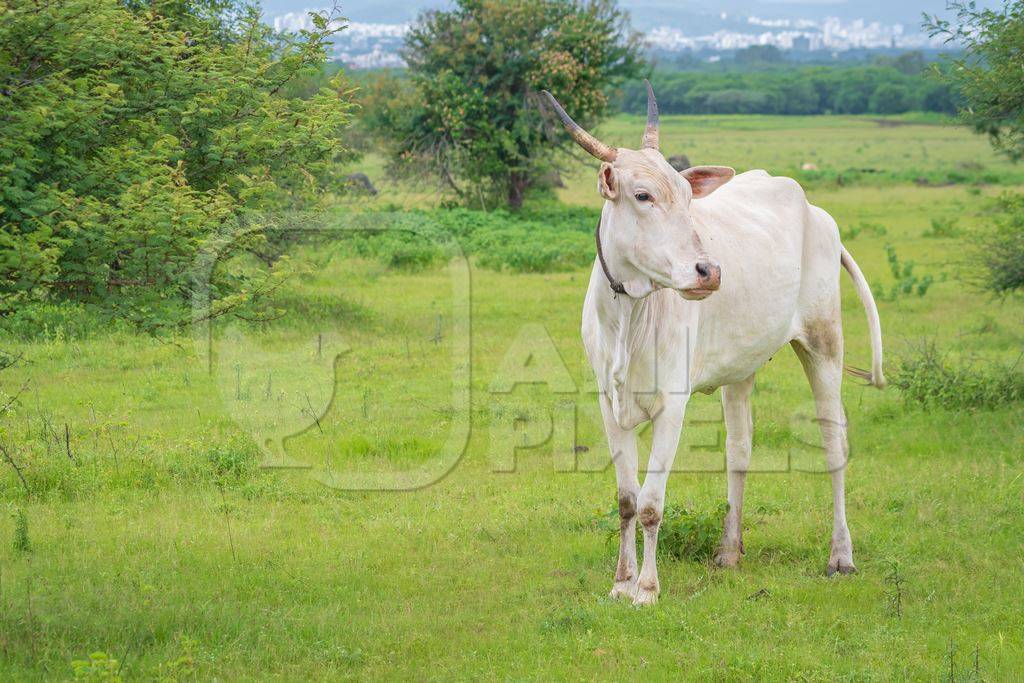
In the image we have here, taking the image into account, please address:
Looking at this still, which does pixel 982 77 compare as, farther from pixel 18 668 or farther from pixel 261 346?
pixel 18 668

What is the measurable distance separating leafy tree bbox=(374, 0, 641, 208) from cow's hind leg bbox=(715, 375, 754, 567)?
17765 millimetres

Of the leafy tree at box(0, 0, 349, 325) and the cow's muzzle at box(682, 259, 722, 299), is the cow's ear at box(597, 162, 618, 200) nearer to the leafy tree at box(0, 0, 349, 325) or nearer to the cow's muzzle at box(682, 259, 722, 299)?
the cow's muzzle at box(682, 259, 722, 299)

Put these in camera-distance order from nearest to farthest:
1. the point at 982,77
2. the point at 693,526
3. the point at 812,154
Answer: the point at 693,526 → the point at 982,77 → the point at 812,154

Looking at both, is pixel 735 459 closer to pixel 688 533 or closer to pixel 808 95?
pixel 688 533

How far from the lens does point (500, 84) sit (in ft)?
84.5

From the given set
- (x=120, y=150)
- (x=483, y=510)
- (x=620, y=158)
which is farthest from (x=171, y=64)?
(x=483, y=510)

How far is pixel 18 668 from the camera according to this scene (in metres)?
5.46

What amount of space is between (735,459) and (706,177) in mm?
2062

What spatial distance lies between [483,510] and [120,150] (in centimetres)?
359

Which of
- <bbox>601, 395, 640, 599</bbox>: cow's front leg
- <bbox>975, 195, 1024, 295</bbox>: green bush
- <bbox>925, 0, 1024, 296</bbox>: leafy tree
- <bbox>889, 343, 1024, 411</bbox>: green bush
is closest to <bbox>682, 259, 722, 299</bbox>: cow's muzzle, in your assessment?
<bbox>601, 395, 640, 599</bbox>: cow's front leg

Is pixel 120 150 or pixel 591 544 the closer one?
pixel 120 150

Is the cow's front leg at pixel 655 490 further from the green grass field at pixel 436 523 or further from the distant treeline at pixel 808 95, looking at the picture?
Answer: the distant treeline at pixel 808 95

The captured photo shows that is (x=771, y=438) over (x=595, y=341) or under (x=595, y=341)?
under

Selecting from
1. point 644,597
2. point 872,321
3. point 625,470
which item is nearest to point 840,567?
point 644,597
